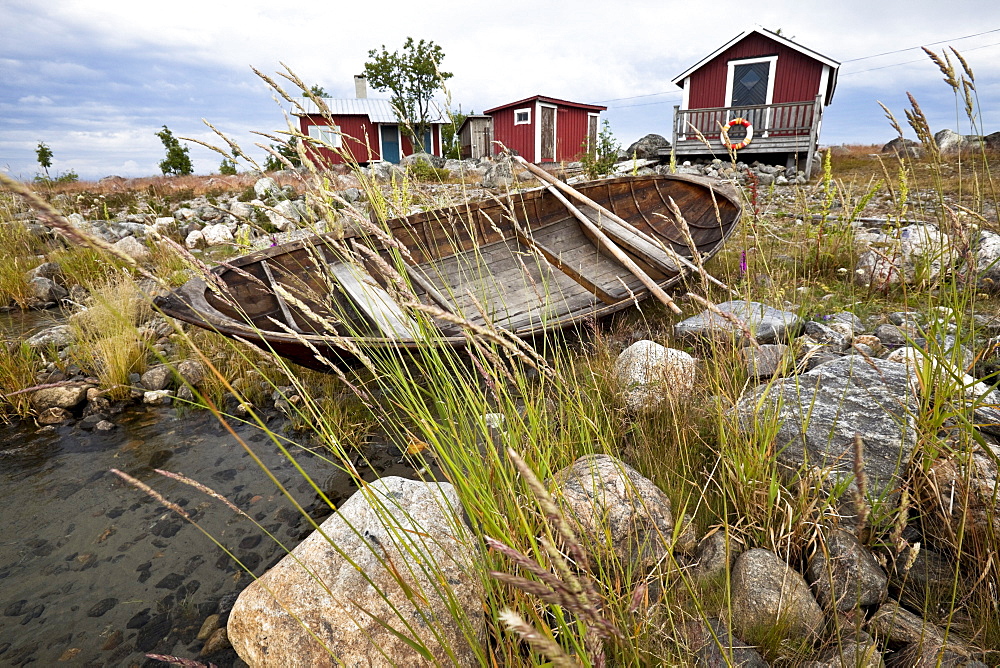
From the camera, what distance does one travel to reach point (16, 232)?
831cm

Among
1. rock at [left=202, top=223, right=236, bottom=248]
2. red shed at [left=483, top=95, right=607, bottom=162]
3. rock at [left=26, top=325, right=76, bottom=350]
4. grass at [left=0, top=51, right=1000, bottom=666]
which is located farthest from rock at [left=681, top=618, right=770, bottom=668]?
red shed at [left=483, top=95, right=607, bottom=162]

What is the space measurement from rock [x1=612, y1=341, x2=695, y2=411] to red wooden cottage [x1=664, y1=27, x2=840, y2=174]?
12.8 metres

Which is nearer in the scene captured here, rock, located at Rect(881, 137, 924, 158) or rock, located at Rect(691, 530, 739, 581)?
rock, located at Rect(881, 137, 924, 158)

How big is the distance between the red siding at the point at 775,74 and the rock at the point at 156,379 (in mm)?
16993

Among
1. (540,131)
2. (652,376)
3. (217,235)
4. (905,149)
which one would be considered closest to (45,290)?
(217,235)

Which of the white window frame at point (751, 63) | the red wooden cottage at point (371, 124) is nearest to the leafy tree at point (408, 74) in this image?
the red wooden cottage at point (371, 124)

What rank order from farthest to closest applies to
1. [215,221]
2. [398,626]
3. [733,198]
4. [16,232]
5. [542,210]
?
[215,221]
[16,232]
[542,210]
[733,198]
[398,626]

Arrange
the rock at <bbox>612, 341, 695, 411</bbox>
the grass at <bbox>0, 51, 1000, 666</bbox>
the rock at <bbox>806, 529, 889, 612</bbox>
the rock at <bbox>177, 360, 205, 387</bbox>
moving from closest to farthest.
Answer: the grass at <bbox>0, 51, 1000, 666</bbox>, the rock at <bbox>806, 529, 889, 612</bbox>, the rock at <bbox>612, 341, 695, 411</bbox>, the rock at <bbox>177, 360, 205, 387</bbox>

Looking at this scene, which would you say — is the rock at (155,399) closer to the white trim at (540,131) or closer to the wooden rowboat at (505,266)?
the wooden rowboat at (505,266)

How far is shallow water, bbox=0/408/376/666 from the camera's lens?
2.35 meters

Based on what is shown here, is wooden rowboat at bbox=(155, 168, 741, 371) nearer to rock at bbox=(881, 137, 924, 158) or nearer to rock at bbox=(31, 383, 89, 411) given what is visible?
rock at bbox=(881, 137, 924, 158)

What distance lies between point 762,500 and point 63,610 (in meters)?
3.23

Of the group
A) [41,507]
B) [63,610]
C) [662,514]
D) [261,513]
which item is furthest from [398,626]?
[41,507]

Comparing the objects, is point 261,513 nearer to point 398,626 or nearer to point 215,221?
point 398,626
